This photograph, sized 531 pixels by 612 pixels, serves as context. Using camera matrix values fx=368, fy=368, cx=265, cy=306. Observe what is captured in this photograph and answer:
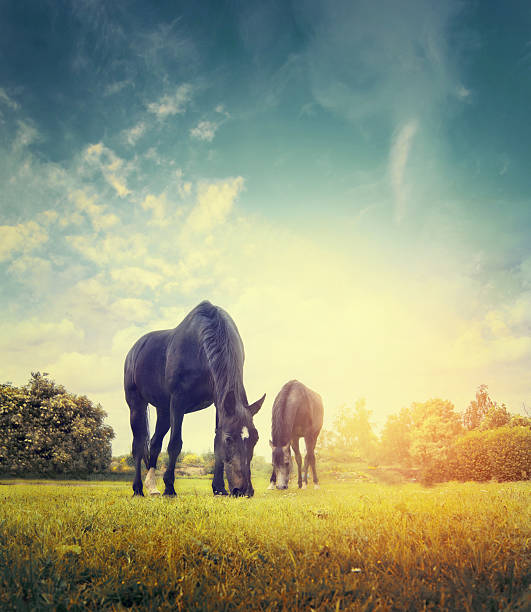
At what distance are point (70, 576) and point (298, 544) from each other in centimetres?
199

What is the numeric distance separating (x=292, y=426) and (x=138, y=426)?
5829mm

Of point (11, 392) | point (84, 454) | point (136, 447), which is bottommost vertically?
point (84, 454)

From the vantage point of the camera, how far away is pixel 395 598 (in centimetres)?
263

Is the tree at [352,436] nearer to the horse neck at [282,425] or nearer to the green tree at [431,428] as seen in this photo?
the green tree at [431,428]

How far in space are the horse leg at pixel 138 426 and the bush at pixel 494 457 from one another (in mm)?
13028

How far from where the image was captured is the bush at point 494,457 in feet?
48.7

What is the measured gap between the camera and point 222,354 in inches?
335

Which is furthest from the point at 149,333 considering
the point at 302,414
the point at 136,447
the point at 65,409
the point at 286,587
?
the point at 65,409

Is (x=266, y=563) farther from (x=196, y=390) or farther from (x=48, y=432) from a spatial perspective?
(x=48, y=432)

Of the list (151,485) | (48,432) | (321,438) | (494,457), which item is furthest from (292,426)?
(48,432)

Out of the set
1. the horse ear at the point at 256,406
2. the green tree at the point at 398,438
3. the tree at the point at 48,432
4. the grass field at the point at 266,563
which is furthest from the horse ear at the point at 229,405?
the tree at the point at 48,432

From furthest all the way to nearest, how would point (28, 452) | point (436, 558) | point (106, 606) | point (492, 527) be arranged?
1. point (28, 452)
2. point (492, 527)
3. point (436, 558)
4. point (106, 606)

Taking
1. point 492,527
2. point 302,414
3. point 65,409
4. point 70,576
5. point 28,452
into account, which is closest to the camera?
point 70,576

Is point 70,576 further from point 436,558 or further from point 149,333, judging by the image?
point 149,333
